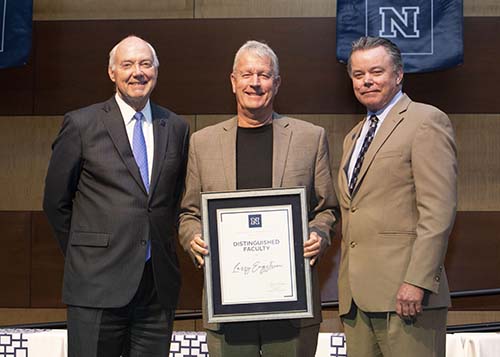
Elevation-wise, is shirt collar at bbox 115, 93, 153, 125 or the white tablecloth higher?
shirt collar at bbox 115, 93, 153, 125

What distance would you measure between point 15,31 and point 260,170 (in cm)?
236

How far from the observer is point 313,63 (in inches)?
177

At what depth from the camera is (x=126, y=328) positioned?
2523 millimetres

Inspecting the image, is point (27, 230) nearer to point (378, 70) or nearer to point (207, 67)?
point (207, 67)

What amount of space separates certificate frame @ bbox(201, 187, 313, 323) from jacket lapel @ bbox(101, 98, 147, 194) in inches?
10.9

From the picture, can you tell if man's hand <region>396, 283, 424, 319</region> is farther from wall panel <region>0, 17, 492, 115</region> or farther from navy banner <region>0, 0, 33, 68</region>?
navy banner <region>0, 0, 33, 68</region>

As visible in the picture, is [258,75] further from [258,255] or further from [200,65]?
[200,65]

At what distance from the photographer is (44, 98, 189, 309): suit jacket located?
8.10 feet

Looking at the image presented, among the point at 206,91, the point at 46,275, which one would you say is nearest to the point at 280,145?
the point at 206,91

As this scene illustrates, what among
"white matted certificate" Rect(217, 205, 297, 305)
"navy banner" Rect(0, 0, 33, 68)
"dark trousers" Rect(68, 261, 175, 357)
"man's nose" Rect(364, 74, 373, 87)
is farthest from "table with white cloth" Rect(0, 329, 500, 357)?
"navy banner" Rect(0, 0, 33, 68)

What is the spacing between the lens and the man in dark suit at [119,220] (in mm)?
2463

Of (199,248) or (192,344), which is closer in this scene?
(199,248)
